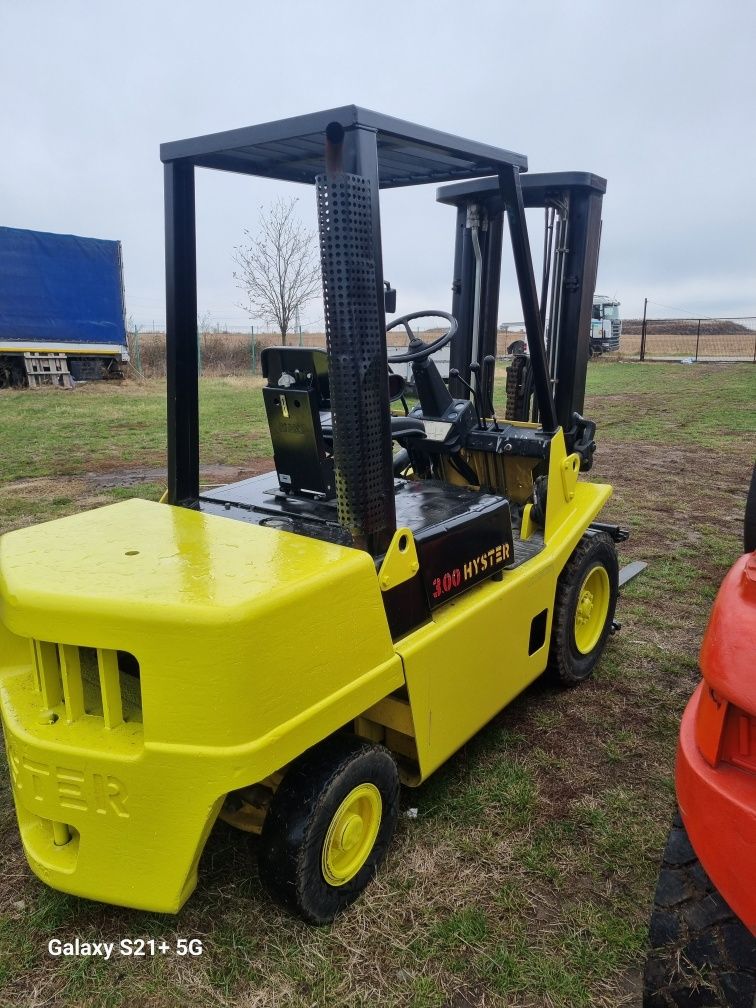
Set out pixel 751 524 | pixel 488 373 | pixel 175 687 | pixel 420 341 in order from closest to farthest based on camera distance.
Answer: pixel 175 687, pixel 420 341, pixel 488 373, pixel 751 524

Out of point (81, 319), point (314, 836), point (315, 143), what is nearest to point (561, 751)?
point (314, 836)

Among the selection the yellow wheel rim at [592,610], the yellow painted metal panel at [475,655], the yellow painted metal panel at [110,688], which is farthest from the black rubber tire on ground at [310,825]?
the yellow wheel rim at [592,610]

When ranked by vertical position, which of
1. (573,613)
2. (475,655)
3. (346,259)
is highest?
(346,259)

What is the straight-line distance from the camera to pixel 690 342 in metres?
35.4

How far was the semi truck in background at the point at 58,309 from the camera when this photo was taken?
1758 cm

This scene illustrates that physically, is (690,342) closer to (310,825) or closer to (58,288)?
(58,288)

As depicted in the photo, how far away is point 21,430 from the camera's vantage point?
1235cm

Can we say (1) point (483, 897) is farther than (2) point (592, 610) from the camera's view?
No

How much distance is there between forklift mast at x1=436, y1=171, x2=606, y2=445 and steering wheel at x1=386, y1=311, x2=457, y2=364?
0.44m

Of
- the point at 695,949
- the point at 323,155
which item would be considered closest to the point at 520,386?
the point at 323,155

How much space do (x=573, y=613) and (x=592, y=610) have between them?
0.43 meters

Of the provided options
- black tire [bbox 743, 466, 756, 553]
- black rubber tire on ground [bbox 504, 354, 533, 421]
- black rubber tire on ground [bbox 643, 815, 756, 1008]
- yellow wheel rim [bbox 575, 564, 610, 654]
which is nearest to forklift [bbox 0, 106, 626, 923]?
yellow wheel rim [bbox 575, 564, 610, 654]

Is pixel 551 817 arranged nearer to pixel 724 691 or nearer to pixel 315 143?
pixel 724 691

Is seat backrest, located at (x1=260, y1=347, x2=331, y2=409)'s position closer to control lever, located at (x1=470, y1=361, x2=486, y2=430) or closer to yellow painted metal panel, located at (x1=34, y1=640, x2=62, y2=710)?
yellow painted metal panel, located at (x1=34, y1=640, x2=62, y2=710)
